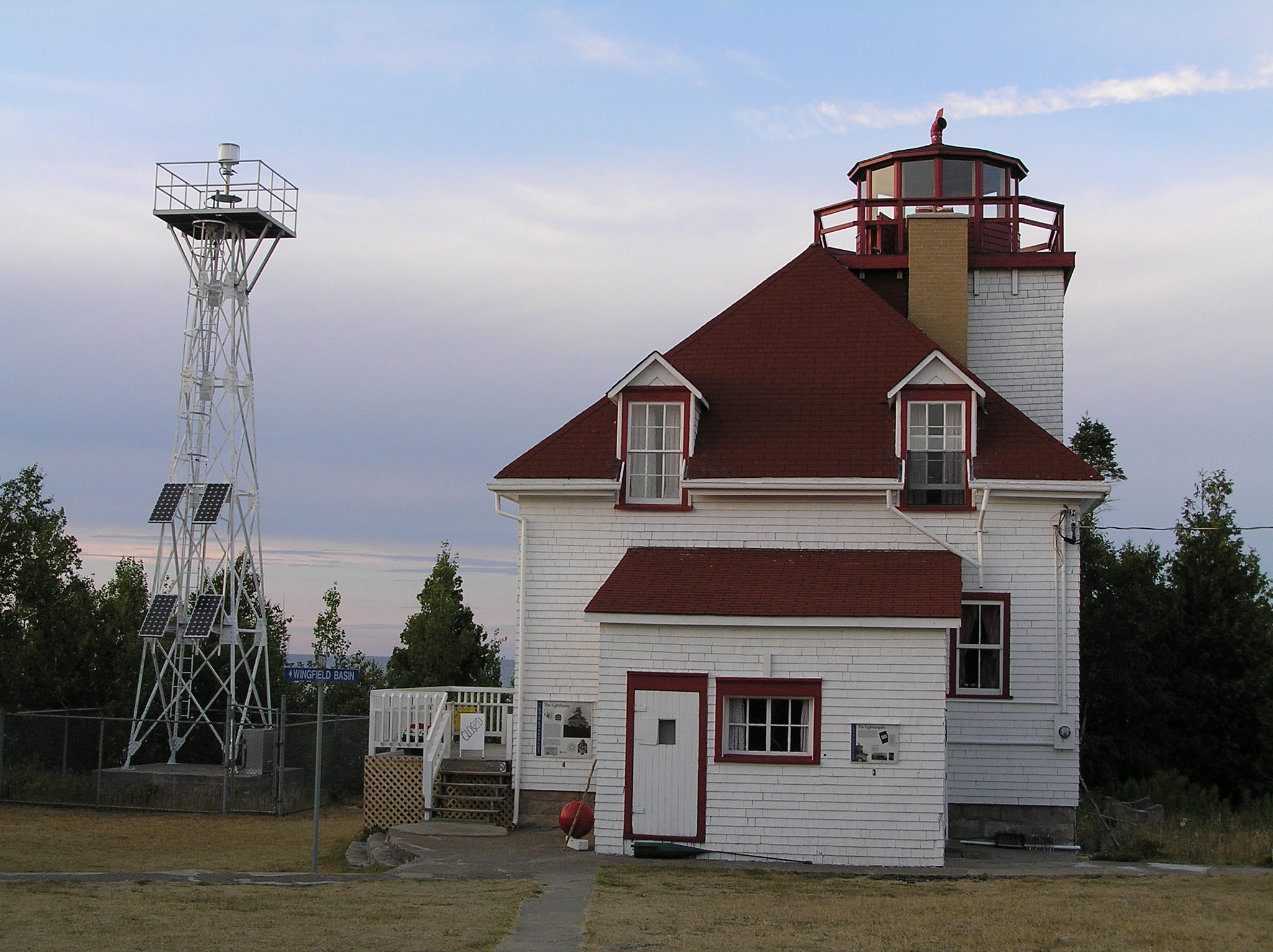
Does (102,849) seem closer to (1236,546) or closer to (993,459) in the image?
(993,459)

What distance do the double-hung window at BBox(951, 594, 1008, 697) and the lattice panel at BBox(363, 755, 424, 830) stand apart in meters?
8.83

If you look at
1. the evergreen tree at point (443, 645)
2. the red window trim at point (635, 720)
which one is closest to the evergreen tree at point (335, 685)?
the evergreen tree at point (443, 645)

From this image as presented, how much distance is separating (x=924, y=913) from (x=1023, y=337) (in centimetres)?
1324

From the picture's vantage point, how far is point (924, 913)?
43.6 feet

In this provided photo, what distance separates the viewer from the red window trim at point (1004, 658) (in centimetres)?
1981

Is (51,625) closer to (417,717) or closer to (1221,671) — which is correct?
(417,717)

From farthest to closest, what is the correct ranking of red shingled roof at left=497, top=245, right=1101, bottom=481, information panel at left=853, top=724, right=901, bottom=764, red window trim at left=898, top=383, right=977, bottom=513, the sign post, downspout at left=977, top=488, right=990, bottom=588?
1. red shingled roof at left=497, top=245, right=1101, bottom=481
2. red window trim at left=898, top=383, right=977, bottom=513
3. downspout at left=977, top=488, right=990, bottom=588
4. information panel at left=853, top=724, right=901, bottom=764
5. the sign post

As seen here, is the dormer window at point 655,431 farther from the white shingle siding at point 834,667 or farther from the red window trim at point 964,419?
the red window trim at point 964,419

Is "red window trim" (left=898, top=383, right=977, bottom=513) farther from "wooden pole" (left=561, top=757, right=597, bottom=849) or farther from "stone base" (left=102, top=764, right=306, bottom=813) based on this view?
"stone base" (left=102, top=764, right=306, bottom=813)

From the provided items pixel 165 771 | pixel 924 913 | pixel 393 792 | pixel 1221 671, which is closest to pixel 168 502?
pixel 165 771

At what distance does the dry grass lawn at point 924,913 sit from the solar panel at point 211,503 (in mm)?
16434

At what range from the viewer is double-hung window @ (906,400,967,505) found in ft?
66.3

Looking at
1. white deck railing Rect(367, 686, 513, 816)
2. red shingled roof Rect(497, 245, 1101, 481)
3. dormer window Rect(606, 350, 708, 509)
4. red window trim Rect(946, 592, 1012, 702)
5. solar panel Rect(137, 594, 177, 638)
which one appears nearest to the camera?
red window trim Rect(946, 592, 1012, 702)

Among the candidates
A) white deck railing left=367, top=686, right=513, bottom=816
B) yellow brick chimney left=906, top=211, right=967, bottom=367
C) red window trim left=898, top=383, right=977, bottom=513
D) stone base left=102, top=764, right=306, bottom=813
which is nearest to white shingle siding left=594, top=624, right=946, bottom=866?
red window trim left=898, top=383, right=977, bottom=513
